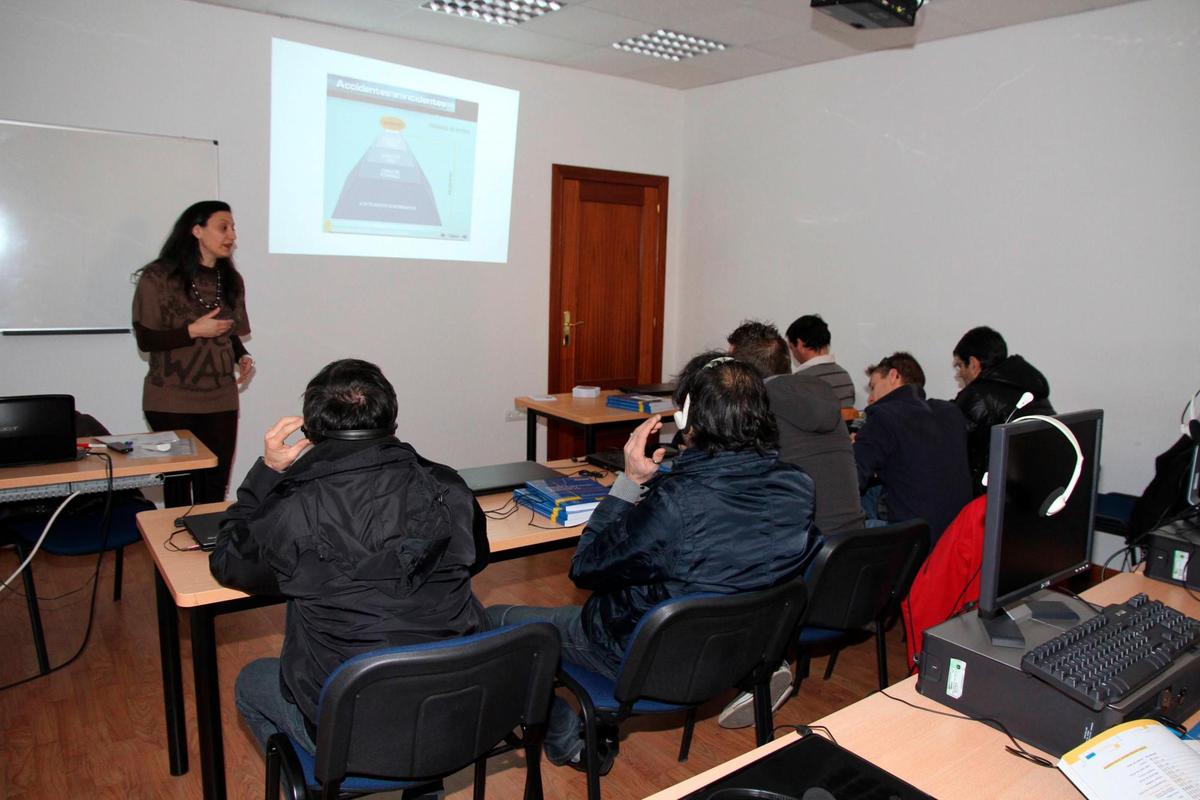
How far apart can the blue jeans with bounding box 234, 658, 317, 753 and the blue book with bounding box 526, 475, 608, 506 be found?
2.90ft

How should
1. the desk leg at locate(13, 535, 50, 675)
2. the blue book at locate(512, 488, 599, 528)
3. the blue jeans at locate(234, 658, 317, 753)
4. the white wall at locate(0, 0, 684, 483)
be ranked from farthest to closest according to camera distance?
the white wall at locate(0, 0, 684, 483)
the desk leg at locate(13, 535, 50, 675)
the blue book at locate(512, 488, 599, 528)
the blue jeans at locate(234, 658, 317, 753)

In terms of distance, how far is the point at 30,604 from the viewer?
2.84 meters

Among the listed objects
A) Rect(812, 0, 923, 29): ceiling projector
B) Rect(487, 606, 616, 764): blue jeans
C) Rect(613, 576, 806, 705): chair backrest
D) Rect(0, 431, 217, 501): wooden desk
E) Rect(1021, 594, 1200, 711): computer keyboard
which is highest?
Rect(812, 0, 923, 29): ceiling projector

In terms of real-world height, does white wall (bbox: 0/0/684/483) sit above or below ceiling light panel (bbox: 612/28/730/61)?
below

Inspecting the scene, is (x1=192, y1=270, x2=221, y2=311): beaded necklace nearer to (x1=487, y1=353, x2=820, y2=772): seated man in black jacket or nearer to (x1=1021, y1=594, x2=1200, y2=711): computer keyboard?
(x1=487, y1=353, x2=820, y2=772): seated man in black jacket

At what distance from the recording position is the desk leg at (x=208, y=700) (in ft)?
6.29

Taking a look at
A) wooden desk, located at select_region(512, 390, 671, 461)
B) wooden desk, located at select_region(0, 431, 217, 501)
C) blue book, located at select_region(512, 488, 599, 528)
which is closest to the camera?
blue book, located at select_region(512, 488, 599, 528)

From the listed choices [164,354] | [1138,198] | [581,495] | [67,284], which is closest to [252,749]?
[581,495]

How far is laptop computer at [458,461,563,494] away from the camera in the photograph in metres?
2.67

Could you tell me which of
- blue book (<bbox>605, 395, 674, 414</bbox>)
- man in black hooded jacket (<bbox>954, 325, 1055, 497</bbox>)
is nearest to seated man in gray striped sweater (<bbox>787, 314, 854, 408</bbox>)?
man in black hooded jacket (<bbox>954, 325, 1055, 497</bbox>)

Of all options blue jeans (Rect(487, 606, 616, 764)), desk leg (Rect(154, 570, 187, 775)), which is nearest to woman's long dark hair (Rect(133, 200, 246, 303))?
desk leg (Rect(154, 570, 187, 775))

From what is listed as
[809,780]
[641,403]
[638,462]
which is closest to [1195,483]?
[638,462]

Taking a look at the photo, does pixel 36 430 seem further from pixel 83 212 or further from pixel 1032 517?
pixel 1032 517

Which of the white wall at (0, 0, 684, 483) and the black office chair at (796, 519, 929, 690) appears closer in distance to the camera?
the black office chair at (796, 519, 929, 690)
